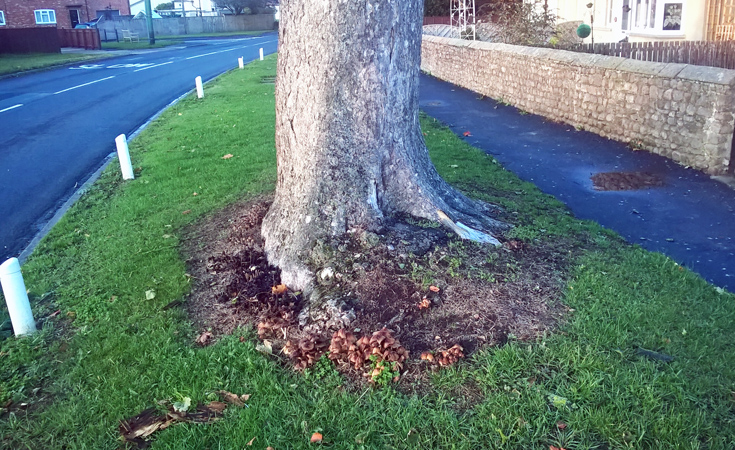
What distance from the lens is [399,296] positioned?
4.44m

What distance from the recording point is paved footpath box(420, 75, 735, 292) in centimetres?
611

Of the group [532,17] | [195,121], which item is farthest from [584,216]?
[532,17]

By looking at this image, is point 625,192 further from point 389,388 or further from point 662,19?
point 662,19

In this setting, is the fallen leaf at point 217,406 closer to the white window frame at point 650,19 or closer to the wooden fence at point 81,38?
the white window frame at point 650,19

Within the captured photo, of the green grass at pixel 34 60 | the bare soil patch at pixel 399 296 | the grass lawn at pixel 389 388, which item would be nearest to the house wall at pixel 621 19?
the grass lawn at pixel 389 388

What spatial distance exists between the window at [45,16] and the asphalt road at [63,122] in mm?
24962

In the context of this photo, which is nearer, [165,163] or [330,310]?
[330,310]

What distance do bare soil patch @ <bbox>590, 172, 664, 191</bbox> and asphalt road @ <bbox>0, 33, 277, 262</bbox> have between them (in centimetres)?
703

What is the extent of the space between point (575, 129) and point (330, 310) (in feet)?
28.7

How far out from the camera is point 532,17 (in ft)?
59.5

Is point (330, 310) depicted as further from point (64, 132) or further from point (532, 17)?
point (532, 17)

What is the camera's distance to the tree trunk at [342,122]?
15.7ft

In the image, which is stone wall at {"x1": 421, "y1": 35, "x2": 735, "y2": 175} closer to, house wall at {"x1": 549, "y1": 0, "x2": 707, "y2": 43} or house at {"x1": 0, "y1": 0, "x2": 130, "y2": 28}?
house wall at {"x1": 549, "y1": 0, "x2": 707, "y2": 43}

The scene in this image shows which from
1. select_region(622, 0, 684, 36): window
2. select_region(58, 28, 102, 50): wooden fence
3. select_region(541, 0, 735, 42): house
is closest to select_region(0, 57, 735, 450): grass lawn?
select_region(541, 0, 735, 42): house
